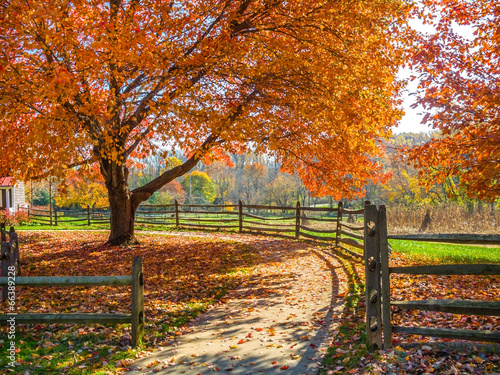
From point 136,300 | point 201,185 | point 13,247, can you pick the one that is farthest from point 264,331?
point 201,185

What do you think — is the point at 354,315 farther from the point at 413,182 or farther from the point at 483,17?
the point at 413,182

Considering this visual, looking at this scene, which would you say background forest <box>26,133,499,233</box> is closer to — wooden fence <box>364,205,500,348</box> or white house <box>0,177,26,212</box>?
white house <box>0,177,26,212</box>

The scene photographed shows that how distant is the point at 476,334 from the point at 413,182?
2941 cm

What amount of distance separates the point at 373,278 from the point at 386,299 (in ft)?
0.95

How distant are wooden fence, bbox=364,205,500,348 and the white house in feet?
118

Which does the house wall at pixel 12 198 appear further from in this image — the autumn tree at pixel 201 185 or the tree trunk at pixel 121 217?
the tree trunk at pixel 121 217

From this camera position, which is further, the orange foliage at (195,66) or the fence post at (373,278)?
the orange foliage at (195,66)

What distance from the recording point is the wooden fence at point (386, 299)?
3.80 m

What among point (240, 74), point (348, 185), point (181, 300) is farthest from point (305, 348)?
point (348, 185)

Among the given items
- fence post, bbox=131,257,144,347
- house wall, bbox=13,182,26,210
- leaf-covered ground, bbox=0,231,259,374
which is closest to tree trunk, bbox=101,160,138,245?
leaf-covered ground, bbox=0,231,259,374

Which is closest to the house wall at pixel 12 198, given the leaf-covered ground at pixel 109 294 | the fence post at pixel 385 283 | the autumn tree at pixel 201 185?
the autumn tree at pixel 201 185

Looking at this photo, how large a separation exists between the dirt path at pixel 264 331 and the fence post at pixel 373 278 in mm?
697

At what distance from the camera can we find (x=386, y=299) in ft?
14.3

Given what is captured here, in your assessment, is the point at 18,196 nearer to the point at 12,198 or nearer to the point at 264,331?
the point at 12,198
